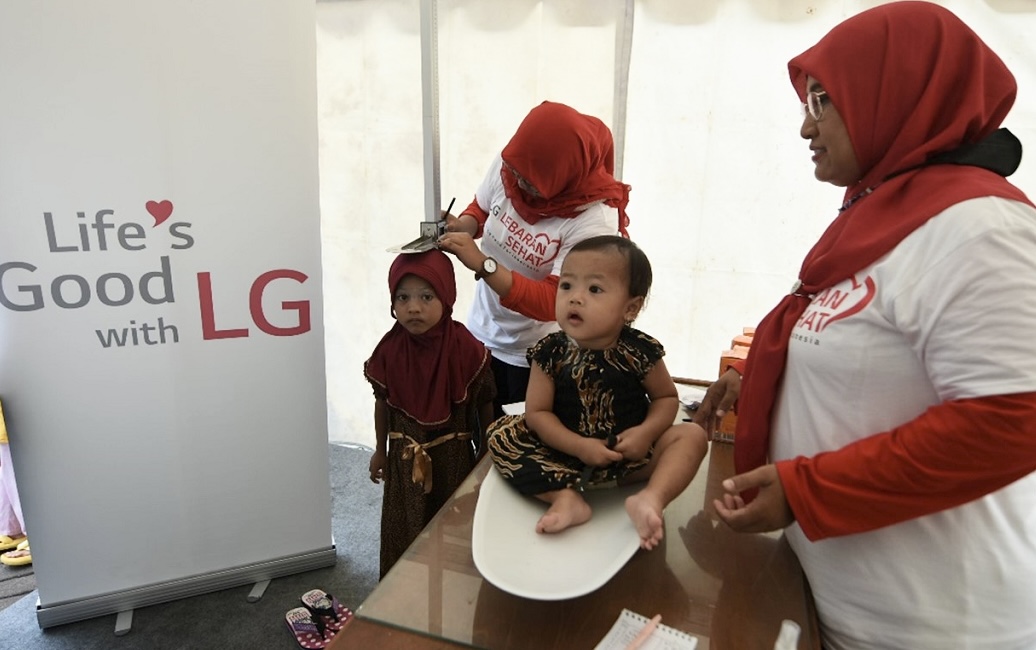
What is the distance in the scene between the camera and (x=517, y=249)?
1741 mm

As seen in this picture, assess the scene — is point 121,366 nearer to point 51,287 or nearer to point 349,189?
point 51,287

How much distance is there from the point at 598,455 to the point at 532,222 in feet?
2.67

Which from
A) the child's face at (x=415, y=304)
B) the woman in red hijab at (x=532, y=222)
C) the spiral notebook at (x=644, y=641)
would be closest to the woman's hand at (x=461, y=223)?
the woman in red hijab at (x=532, y=222)

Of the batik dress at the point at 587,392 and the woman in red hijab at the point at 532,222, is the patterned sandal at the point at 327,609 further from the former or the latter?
the batik dress at the point at 587,392

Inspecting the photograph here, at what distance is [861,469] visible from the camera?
78 centimetres

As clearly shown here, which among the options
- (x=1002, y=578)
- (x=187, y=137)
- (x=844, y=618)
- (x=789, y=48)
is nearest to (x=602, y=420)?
(x=844, y=618)

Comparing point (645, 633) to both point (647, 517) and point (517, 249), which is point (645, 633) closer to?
point (647, 517)

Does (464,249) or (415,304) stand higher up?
(464,249)

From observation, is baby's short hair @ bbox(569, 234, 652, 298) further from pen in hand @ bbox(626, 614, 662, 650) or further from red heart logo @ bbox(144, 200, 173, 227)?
red heart logo @ bbox(144, 200, 173, 227)

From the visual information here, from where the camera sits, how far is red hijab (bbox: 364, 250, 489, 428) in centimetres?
158

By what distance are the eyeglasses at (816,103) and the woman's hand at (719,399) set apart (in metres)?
0.55

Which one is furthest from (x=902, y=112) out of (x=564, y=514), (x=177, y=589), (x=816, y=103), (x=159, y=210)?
(x=177, y=589)

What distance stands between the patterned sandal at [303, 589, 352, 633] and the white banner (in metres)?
Answer: 0.30

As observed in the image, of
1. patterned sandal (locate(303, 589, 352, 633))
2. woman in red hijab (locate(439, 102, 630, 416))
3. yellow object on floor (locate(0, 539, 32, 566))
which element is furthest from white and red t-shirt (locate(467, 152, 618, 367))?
yellow object on floor (locate(0, 539, 32, 566))
